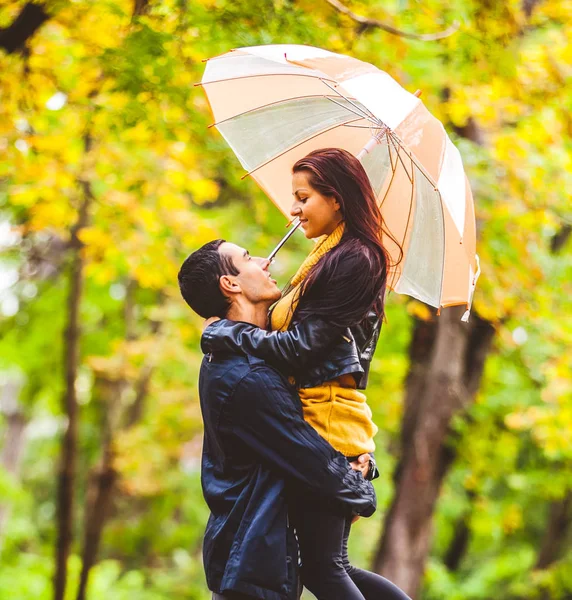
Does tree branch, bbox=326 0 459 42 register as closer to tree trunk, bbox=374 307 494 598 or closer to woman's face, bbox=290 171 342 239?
woman's face, bbox=290 171 342 239

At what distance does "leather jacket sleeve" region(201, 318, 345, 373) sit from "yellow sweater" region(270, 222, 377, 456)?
10 centimetres

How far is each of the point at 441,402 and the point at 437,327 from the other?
0.74m

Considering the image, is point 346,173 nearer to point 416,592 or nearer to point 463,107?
point 463,107

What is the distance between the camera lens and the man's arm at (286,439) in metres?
2.52

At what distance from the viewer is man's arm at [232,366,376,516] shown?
8.27 ft

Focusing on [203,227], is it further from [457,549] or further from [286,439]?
[457,549]

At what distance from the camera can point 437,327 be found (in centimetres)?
788

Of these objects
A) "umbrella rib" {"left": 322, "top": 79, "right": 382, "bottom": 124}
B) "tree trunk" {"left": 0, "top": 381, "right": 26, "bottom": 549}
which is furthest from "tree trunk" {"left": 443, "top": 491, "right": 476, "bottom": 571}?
"umbrella rib" {"left": 322, "top": 79, "right": 382, "bottom": 124}

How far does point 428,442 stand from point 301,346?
5540mm

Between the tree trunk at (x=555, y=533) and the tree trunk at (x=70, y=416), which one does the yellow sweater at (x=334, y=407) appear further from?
the tree trunk at (x=555, y=533)

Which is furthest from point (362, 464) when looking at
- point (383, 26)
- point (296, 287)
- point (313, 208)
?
point (383, 26)

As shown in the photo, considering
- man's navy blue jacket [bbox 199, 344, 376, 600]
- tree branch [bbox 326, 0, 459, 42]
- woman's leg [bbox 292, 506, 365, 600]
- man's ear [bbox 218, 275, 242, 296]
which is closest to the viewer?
man's navy blue jacket [bbox 199, 344, 376, 600]

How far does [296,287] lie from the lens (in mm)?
2693

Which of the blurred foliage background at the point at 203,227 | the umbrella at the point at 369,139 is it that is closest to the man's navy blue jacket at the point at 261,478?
the umbrella at the point at 369,139
